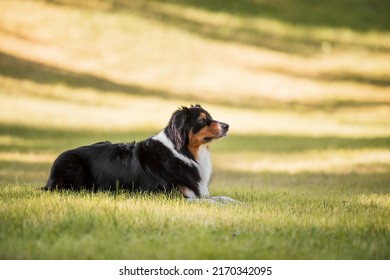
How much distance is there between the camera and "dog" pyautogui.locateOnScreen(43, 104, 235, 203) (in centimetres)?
831

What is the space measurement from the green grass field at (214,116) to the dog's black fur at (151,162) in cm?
32

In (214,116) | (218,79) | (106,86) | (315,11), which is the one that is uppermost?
(315,11)

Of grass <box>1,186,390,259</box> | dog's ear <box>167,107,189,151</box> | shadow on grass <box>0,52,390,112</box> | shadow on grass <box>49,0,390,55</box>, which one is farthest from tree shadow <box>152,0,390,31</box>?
grass <box>1,186,390,259</box>

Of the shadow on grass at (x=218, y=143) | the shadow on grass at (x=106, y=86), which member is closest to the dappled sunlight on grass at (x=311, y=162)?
the shadow on grass at (x=218, y=143)

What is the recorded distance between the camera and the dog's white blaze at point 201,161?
8.45 meters

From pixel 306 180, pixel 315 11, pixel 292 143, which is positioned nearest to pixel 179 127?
pixel 306 180

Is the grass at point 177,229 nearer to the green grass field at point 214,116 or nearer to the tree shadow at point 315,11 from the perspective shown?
the green grass field at point 214,116

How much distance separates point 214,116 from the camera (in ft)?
80.2

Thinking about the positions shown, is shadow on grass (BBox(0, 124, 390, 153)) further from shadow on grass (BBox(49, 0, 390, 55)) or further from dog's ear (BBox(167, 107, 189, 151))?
shadow on grass (BBox(49, 0, 390, 55))

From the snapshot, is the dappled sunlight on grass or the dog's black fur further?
the dappled sunlight on grass

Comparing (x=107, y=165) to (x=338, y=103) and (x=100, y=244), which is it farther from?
(x=338, y=103)

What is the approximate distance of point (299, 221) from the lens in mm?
7176

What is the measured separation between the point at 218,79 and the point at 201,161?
70.7 feet

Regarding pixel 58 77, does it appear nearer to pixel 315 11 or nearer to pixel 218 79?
pixel 218 79
